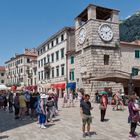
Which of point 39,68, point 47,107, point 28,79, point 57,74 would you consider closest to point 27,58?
point 28,79

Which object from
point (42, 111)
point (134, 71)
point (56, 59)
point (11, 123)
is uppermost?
point (56, 59)

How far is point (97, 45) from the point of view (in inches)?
1325

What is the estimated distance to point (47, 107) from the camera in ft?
44.6

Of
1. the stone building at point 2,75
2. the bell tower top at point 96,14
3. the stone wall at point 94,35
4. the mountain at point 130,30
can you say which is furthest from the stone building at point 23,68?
the stone wall at point 94,35

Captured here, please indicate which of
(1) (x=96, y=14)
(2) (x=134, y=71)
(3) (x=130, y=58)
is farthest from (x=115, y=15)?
(2) (x=134, y=71)

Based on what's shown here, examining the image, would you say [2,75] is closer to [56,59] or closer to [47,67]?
[47,67]

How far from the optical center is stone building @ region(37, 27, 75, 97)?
45375 millimetres

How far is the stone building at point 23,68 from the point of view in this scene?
229 ft

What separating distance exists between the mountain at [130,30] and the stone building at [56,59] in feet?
85.4

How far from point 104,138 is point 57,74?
131 feet

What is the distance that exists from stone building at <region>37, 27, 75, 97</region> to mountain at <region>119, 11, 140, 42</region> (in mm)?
26037

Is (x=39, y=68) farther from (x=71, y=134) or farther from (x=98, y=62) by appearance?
(x=71, y=134)

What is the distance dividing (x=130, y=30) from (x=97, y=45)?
4748cm

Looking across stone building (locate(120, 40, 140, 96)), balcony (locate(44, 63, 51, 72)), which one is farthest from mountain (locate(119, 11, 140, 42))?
stone building (locate(120, 40, 140, 96))
